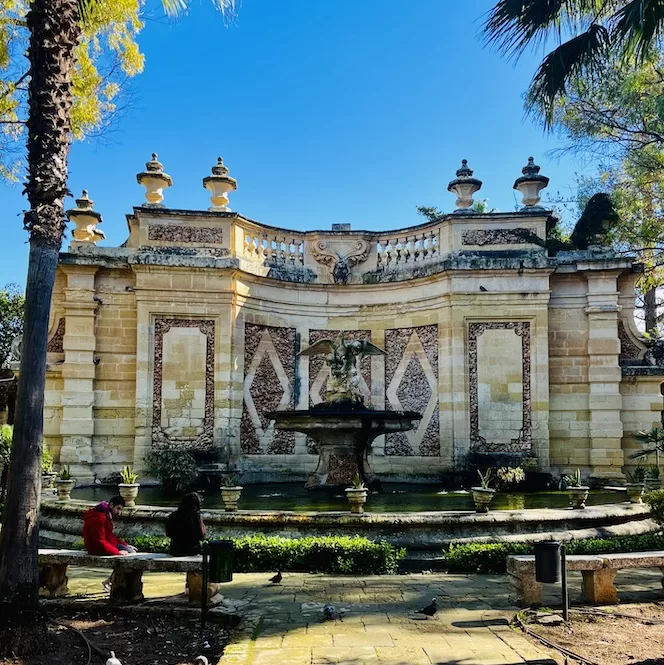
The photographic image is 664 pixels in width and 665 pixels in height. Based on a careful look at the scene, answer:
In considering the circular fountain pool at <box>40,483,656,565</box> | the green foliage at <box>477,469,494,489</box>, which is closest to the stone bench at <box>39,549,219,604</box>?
the circular fountain pool at <box>40,483,656,565</box>

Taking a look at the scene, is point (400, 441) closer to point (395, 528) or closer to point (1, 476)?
point (395, 528)

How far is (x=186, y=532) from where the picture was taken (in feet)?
23.0

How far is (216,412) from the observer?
15672 millimetres

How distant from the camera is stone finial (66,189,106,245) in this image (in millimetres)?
16859

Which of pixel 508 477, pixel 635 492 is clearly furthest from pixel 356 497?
pixel 508 477

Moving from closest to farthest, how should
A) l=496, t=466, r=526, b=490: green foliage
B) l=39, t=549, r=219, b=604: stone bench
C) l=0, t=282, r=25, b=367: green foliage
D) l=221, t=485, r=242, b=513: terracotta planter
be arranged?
l=39, t=549, r=219, b=604: stone bench, l=221, t=485, r=242, b=513: terracotta planter, l=496, t=466, r=526, b=490: green foliage, l=0, t=282, r=25, b=367: green foliage

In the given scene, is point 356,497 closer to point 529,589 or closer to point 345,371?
point 529,589

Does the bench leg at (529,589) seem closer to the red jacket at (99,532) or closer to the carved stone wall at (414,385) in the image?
the red jacket at (99,532)

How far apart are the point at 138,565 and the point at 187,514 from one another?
0.69m

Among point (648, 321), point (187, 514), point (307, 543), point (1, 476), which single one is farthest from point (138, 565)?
point (648, 321)

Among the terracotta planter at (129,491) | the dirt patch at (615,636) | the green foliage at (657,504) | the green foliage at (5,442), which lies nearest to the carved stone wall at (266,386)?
the green foliage at (5,442)

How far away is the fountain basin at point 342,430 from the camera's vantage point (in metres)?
12.3

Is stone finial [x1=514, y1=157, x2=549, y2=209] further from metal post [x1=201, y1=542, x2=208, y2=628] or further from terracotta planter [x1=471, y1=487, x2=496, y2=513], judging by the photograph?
metal post [x1=201, y1=542, x2=208, y2=628]

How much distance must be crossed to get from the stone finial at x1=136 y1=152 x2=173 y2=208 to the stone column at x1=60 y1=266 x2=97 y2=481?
2142 mm
